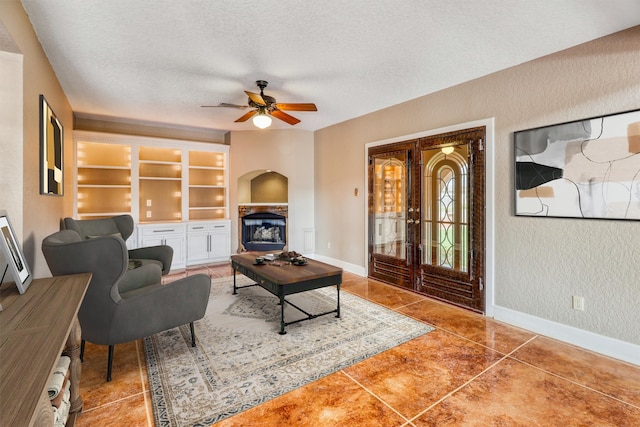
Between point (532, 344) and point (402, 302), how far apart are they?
1.42 meters

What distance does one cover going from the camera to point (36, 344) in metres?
1.05

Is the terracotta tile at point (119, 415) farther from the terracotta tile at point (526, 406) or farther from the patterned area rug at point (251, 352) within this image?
the terracotta tile at point (526, 406)

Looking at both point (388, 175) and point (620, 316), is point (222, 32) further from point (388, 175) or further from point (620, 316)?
point (620, 316)

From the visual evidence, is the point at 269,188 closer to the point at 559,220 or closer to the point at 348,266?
the point at 348,266

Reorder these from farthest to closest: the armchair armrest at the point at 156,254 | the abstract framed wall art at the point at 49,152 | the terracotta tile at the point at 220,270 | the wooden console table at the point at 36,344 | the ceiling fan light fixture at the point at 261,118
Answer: the terracotta tile at the point at 220,270
the armchair armrest at the point at 156,254
the ceiling fan light fixture at the point at 261,118
the abstract framed wall art at the point at 49,152
the wooden console table at the point at 36,344

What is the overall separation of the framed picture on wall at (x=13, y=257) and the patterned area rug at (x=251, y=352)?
3.49ft

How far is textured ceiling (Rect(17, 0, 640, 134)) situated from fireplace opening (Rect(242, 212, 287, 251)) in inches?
111

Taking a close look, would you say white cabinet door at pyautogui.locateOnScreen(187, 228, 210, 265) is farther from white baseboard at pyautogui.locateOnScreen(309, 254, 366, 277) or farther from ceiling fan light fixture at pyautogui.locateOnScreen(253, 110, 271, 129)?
ceiling fan light fixture at pyautogui.locateOnScreen(253, 110, 271, 129)

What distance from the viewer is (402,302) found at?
3908mm

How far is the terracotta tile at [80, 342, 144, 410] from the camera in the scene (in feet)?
6.77

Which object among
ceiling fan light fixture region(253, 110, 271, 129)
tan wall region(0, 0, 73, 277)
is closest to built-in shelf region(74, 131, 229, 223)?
tan wall region(0, 0, 73, 277)

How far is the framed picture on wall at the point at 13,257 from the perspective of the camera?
1556 millimetres

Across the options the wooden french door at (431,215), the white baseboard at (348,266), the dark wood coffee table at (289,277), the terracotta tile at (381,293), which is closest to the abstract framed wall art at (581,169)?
the wooden french door at (431,215)

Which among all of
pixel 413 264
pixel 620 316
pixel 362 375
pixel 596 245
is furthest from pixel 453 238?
pixel 362 375
